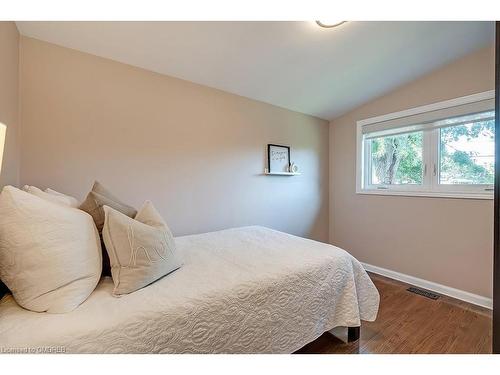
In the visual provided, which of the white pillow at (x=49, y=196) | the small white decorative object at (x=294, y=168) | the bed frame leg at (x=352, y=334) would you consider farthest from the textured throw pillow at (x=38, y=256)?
the small white decorative object at (x=294, y=168)

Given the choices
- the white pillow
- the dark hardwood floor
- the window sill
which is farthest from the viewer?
the window sill

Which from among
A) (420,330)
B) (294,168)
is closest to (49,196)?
(294,168)

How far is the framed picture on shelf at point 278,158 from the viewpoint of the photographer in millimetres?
2814

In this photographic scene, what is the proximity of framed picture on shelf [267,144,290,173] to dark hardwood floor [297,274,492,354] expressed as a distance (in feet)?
5.65

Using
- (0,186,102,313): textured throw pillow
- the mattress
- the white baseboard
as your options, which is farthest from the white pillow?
the white baseboard

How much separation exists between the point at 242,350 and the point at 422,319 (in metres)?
1.72

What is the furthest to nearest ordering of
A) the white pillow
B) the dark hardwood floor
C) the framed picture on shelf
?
the framed picture on shelf, the dark hardwood floor, the white pillow

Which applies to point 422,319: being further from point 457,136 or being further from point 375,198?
point 457,136

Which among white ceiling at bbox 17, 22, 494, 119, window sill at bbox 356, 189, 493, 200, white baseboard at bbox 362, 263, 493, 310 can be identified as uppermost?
white ceiling at bbox 17, 22, 494, 119

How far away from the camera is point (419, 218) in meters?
2.56

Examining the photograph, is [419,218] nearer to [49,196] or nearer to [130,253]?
[130,253]

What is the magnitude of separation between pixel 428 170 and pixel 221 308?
8.61 feet

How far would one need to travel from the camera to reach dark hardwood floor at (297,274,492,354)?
1.60m

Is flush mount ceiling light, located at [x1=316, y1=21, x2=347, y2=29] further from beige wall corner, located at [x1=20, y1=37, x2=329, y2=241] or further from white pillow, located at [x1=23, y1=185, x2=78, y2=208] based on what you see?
white pillow, located at [x1=23, y1=185, x2=78, y2=208]
